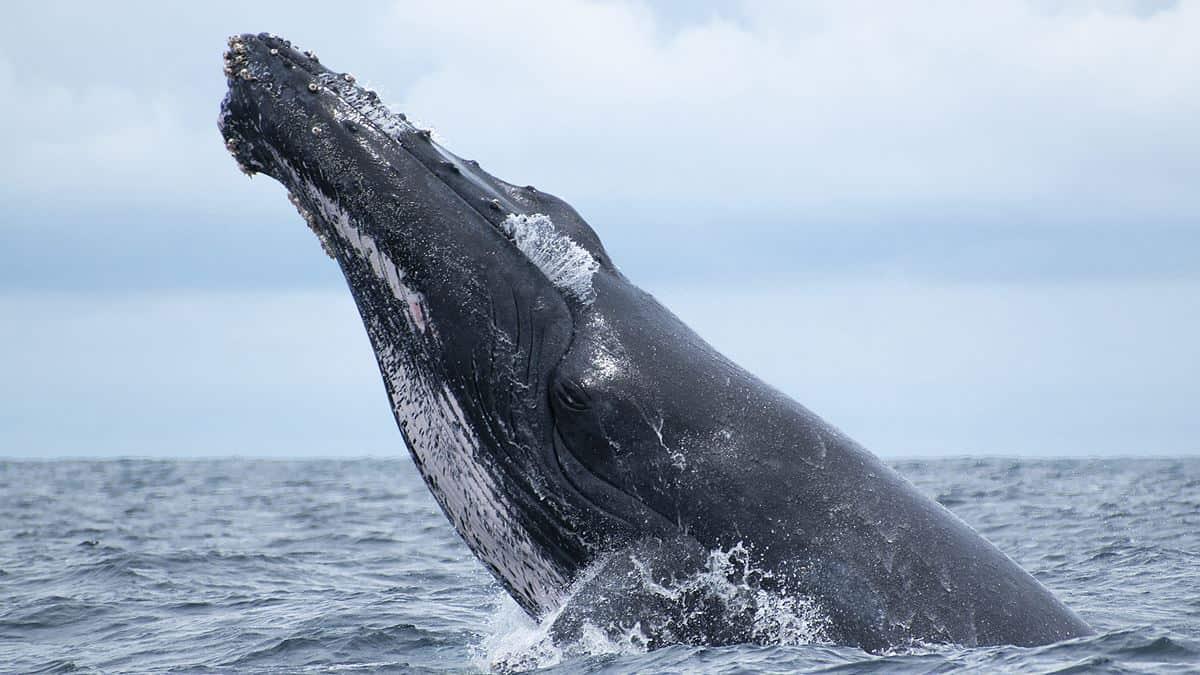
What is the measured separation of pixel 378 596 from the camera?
17.8 m

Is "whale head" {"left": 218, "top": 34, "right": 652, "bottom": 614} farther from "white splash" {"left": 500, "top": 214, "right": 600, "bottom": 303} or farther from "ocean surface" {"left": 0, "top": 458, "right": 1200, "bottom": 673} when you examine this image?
"ocean surface" {"left": 0, "top": 458, "right": 1200, "bottom": 673}

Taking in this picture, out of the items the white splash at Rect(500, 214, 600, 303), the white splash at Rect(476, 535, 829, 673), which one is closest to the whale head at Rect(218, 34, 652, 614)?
the white splash at Rect(500, 214, 600, 303)

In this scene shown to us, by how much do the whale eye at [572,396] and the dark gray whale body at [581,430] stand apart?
1 centimetres

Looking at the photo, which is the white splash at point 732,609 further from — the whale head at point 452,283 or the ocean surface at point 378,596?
the whale head at point 452,283

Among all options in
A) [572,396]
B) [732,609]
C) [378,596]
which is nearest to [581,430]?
[572,396]

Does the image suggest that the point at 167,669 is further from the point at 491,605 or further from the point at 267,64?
the point at 267,64

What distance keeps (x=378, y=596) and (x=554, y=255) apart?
9499mm

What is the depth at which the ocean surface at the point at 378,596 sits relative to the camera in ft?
29.3

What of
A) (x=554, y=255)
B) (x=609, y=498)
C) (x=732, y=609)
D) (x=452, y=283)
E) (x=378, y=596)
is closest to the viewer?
(x=732, y=609)

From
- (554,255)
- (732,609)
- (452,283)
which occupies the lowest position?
(732,609)

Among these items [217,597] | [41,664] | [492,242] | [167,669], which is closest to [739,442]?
[492,242]

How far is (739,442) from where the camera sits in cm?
888

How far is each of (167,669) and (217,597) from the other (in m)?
6.04

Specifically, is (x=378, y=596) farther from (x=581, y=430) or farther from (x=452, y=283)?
(x=581, y=430)
